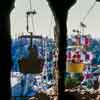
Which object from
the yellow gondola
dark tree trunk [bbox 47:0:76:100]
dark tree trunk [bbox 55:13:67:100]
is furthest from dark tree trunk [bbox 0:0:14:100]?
the yellow gondola

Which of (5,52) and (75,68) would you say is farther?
(75,68)

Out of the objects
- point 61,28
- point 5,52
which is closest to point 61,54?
point 61,28

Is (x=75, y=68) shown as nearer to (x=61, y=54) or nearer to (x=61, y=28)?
(x=61, y=54)

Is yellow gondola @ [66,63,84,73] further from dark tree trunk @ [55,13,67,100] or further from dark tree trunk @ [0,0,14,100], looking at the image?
dark tree trunk @ [0,0,14,100]

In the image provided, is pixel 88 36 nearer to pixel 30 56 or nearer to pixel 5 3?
pixel 30 56

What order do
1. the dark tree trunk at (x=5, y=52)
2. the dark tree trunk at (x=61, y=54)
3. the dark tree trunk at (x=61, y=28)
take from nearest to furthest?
the dark tree trunk at (x=5, y=52) < the dark tree trunk at (x=61, y=28) < the dark tree trunk at (x=61, y=54)

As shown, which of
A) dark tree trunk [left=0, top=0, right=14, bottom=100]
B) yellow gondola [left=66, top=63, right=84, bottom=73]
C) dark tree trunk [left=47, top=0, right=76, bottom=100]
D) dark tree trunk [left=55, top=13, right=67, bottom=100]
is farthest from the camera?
yellow gondola [left=66, top=63, right=84, bottom=73]

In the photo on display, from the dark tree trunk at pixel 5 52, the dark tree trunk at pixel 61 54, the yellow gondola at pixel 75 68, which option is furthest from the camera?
the yellow gondola at pixel 75 68

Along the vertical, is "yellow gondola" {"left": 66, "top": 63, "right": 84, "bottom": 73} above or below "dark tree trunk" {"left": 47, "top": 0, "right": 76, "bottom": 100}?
below

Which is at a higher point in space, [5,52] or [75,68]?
[5,52]

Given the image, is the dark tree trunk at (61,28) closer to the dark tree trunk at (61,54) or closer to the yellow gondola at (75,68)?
the dark tree trunk at (61,54)

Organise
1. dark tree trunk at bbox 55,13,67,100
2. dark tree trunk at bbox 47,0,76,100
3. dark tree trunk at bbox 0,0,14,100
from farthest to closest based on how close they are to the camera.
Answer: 1. dark tree trunk at bbox 55,13,67,100
2. dark tree trunk at bbox 47,0,76,100
3. dark tree trunk at bbox 0,0,14,100

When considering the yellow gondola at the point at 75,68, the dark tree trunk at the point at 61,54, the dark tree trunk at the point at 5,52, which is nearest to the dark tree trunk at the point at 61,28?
the dark tree trunk at the point at 61,54

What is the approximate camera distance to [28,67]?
7719 mm
